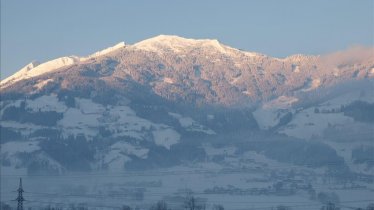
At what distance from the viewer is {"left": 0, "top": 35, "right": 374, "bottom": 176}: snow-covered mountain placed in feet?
464

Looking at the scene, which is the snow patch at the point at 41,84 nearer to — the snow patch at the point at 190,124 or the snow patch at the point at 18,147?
the snow patch at the point at 190,124

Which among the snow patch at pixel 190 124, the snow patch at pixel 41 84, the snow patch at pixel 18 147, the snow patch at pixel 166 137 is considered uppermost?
the snow patch at pixel 41 84

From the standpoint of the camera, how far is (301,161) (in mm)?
131500

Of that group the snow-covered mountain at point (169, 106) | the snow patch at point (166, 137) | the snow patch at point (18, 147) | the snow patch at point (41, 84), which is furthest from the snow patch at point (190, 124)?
the snow patch at point (18, 147)

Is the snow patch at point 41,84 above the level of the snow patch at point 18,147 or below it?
above

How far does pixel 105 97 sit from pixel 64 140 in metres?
23.4

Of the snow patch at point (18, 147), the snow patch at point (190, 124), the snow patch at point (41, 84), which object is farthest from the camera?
the snow patch at point (41, 84)

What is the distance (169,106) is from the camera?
169750 mm

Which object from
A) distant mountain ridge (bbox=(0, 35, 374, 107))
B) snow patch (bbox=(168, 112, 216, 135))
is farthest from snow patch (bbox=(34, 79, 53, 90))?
snow patch (bbox=(168, 112, 216, 135))

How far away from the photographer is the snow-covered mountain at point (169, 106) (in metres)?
142

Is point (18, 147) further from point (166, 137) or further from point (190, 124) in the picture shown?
point (190, 124)

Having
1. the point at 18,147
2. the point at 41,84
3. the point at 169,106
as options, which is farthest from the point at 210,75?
the point at 18,147

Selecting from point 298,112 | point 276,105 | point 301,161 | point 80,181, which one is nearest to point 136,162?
point 80,181

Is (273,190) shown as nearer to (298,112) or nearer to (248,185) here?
(248,185)
